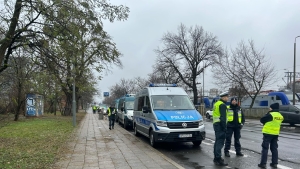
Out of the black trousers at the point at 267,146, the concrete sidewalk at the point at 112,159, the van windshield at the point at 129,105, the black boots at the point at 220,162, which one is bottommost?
the concrete sidewalk at the point at 112,159

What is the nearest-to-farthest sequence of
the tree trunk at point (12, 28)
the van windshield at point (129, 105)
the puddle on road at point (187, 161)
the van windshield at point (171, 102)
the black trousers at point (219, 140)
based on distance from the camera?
1. the puddle on road at point (187, 161)
2. the black trousers at point (219, 140)
3. the van windshield at point (171, 102)
4. the tree trunk at point (12, 28)
5. the van windshield at point (129, 105)

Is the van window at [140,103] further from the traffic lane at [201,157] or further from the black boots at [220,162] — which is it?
the black boots at [220,162]

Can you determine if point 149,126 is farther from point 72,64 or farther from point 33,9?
point 33,9

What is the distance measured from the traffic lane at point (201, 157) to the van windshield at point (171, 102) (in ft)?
4.84

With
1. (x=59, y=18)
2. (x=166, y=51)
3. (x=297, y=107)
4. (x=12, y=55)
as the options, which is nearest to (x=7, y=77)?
(x=12, y=55)

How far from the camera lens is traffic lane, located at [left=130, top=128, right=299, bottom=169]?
7965mm

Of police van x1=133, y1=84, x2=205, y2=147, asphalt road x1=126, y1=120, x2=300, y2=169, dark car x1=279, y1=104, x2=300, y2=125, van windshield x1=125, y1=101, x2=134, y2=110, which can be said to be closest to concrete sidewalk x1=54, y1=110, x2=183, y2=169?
asphalt road x1=126, y1=120, x2=300, y2=169

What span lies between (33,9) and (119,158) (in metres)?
6.82

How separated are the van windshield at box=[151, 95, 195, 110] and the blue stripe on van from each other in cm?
43

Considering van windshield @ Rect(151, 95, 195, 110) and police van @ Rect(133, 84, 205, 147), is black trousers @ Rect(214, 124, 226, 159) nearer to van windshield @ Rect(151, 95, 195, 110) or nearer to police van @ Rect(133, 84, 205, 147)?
police van @ Rect(133, 84, 205, 147)

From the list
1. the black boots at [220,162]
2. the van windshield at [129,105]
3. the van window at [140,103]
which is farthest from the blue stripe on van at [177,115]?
the van windshield at [129,105]

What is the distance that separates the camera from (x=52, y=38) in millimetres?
11898

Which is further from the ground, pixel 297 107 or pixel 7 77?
pixel 7 77

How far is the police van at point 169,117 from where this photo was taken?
34.4 feet
